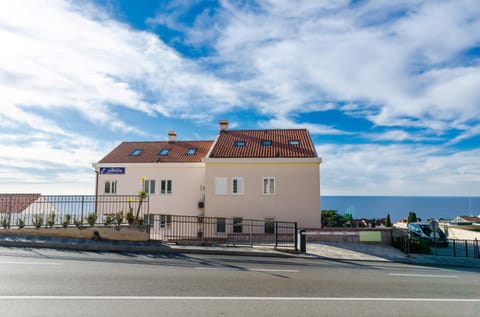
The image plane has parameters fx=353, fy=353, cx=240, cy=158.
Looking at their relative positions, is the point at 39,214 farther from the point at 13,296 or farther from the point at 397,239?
the point at 397,239

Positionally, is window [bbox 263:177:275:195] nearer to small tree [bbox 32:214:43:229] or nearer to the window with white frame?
the window with white frame

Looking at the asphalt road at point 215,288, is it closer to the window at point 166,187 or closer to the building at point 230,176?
the building at point 230,176

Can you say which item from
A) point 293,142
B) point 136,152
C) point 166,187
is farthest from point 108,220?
point 293,142

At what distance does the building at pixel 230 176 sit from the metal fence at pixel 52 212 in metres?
8.27

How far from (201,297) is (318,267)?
554cm

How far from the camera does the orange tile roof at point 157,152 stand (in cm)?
2595

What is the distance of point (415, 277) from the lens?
10.5 meters

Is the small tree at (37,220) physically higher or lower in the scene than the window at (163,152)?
lower

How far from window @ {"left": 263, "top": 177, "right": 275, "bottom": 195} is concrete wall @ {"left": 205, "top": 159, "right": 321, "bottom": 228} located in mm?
205

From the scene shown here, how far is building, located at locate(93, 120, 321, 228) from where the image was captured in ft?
73.5

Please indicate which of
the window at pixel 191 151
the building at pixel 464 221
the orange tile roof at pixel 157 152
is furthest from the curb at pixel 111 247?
the building at pixel 464 221

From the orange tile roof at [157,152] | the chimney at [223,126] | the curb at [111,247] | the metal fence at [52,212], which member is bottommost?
the curb at [111,247]

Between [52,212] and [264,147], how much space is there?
13.8 metres

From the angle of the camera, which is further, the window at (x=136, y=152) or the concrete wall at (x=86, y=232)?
the window at (x=136, y=152)
